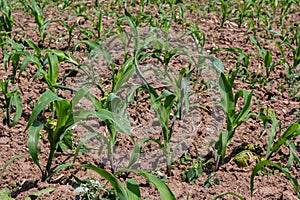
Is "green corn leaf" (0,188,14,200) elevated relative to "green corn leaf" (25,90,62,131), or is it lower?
lower

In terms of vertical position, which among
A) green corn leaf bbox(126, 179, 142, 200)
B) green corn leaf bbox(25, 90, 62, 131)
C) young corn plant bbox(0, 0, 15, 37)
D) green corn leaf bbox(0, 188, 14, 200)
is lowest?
green corn leaf bbox(0, 188, 14, 200)

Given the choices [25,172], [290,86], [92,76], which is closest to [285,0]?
[290,86]

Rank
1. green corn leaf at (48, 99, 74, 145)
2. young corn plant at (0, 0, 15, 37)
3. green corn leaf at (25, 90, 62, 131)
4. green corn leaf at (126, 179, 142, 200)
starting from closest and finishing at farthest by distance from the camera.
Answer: green corn leaf at (126, 179, 142, 200)
green corn leaf at (25, 90, 62, 131)
green corn leaf at (48, 99, 74, 145)
young corn plant at (0, 0, 15, 37)

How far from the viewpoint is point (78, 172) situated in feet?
8.12

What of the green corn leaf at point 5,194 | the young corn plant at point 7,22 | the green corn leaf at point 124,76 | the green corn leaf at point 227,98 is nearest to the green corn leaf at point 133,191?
the green corn leaf at point 5,194

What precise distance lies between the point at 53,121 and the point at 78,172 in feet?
Answer: 1.63

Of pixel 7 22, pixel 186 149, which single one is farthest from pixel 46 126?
pixel 7 22

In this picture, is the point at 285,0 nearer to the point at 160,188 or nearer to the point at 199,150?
the point at 199,150

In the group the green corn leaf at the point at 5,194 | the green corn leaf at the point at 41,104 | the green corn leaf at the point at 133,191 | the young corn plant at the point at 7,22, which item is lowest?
the green corn leaf at the point at 5,194

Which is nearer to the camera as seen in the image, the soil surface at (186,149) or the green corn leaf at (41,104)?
the green corn leaf at (41,104)

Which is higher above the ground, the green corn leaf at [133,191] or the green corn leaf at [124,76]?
the green corn leaf at [124,76]

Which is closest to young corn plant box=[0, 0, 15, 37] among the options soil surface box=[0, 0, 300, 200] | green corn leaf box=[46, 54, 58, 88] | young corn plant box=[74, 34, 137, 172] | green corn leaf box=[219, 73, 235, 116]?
soil surface box=[0, 0, 300, 200]

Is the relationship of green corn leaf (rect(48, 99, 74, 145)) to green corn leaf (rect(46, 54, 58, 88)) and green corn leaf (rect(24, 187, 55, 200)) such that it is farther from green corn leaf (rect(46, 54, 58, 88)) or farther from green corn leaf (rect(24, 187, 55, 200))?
green corn leaf (rect(46, 54, 58, 88))

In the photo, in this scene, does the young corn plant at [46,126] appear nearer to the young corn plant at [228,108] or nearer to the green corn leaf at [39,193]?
the green corn leaf at [39,193]
